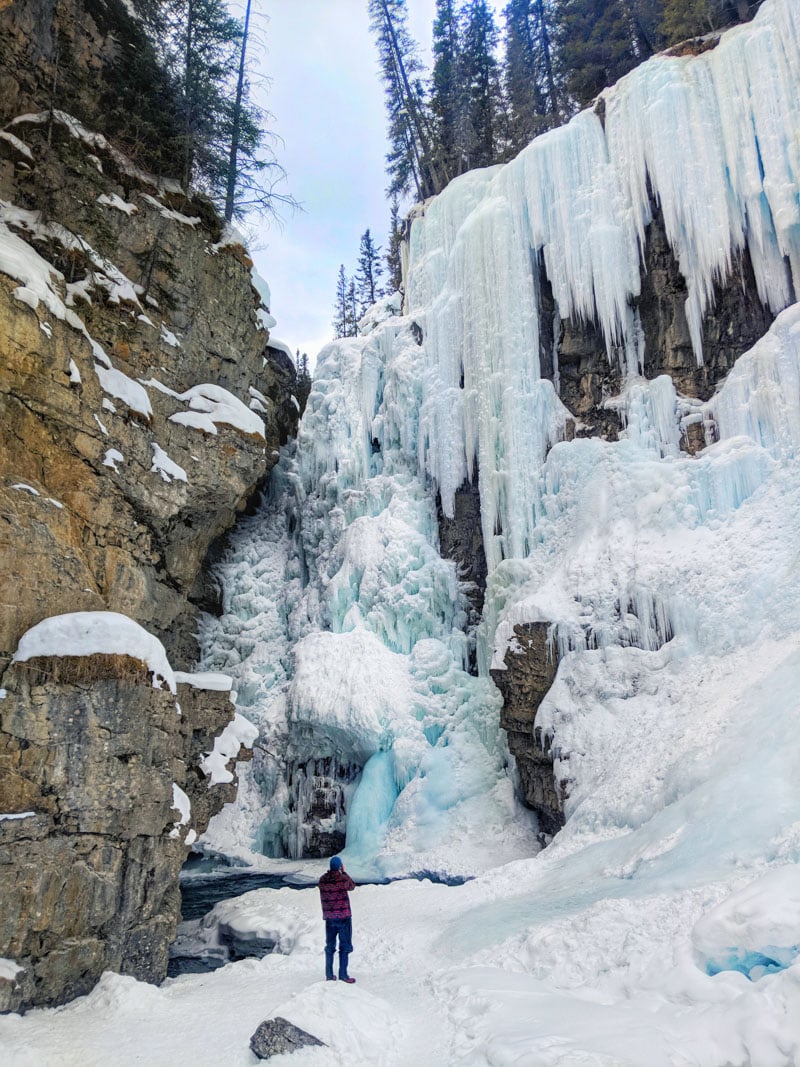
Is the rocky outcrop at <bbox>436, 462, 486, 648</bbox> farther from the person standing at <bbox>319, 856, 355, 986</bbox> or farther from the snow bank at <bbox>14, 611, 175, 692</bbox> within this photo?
the person standing at <bbox>319, 856, 355, 986</bbox>

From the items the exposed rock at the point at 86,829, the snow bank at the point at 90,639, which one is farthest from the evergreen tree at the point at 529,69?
the exposed rock at the point at 86,829

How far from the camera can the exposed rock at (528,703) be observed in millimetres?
12961

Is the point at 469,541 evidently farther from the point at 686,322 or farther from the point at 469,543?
the point at 686,322

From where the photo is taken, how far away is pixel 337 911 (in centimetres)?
632

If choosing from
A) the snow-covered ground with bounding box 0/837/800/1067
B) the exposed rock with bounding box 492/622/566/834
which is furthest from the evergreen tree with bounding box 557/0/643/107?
the snow-covered ground with bounding box 0/837/800/1067

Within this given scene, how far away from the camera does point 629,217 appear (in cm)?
1572

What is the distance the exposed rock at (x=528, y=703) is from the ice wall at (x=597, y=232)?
2.55 m

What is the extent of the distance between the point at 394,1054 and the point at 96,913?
417 cm

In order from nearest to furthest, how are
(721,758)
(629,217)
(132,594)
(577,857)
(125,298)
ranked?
(721,758)
(577,857)
(132,594)
(125,298)
(629,217)

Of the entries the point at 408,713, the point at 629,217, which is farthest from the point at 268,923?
the point at 629,217

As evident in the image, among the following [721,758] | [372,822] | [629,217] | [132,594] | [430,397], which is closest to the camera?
[721,758]

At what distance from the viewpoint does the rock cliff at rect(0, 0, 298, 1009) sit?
7238mm

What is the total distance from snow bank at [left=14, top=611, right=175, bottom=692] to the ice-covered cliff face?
22.1 feet

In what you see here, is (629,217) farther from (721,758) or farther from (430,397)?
(721,758)
